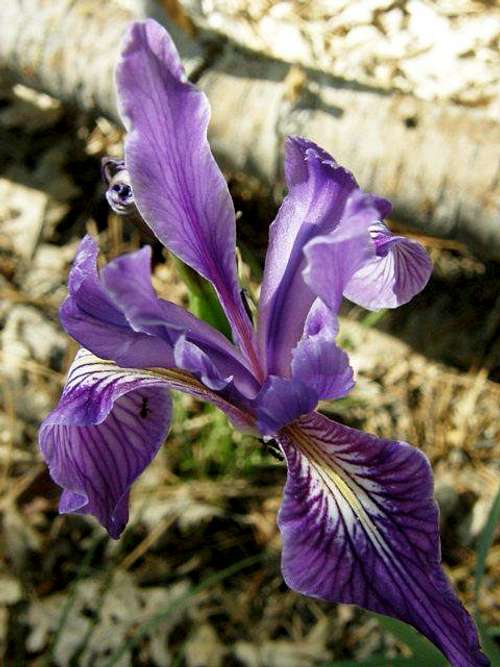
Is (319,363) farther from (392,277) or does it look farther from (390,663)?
(390,663)

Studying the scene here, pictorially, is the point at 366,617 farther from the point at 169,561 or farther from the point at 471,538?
the point at 169,561

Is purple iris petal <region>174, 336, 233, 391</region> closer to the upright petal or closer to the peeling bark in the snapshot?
the upright petal

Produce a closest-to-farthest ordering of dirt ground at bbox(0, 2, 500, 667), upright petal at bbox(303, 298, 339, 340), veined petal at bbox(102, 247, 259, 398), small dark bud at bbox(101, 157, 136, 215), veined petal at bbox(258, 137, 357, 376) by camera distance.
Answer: veined petal at bbox(102, 247, 259, 398) → upright petal at bbox(303, 298, 339, 340) → veined petal at bbox(258, 137, 357, 376) → small dark bud at bbox(101, 157, 136, 215) → dirt ground at bbox(0, 2, 500, 667)

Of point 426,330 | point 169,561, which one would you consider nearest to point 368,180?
point 426,330

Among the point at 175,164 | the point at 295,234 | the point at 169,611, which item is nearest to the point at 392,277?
the point at 295,234

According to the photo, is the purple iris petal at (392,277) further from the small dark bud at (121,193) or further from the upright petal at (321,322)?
the small dark bud at (121,193)

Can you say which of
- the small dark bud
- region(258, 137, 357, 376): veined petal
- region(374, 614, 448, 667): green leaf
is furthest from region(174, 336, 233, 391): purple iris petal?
region(374, 614, 448, 667): green leaf

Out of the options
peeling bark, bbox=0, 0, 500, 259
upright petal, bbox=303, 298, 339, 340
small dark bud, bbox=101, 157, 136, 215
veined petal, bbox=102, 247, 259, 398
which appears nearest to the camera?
veined petal, bbox=102, 247, 259, 398
